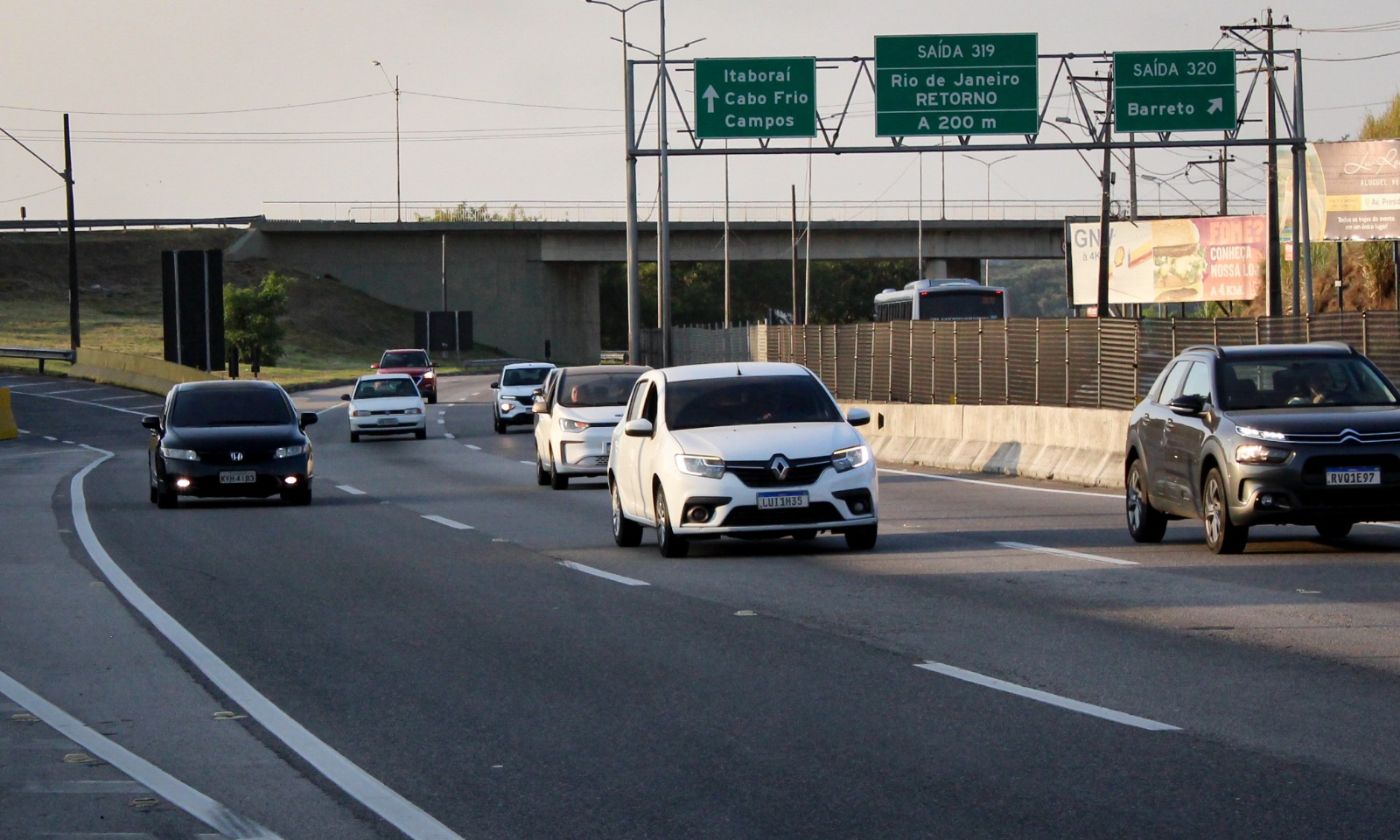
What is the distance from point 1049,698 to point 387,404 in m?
35.0

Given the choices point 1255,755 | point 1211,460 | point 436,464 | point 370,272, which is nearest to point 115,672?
point 1255,755

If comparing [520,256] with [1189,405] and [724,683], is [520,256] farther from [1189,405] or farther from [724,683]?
[724,683]

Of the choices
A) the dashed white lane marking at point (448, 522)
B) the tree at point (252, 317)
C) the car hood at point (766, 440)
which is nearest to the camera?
the car hood at point (766, 440)

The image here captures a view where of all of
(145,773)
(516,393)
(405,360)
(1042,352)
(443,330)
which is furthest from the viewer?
(443,330)

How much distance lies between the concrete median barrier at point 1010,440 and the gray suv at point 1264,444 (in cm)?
568

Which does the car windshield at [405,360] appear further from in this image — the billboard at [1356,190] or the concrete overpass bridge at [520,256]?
the concrete overpass bridge at [520,256]

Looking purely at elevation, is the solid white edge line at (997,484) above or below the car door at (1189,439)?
below

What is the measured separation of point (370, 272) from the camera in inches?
4382

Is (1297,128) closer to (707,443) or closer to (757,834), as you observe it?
(707,443)

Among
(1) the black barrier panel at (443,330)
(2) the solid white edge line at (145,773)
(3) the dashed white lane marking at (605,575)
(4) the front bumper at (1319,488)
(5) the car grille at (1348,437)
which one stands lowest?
(3) the dashed white lane marking at (605,575)

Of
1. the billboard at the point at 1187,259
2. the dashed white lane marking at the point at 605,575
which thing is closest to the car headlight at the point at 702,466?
the dashed white lane marking at the point at 605,575

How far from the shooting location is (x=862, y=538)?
54.3 ft

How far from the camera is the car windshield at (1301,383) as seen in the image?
15711 millimetres

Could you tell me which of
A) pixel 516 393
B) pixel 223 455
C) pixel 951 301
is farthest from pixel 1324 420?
pixel 951 301
